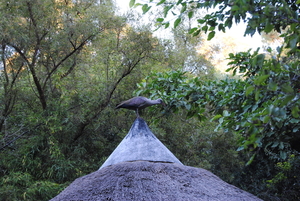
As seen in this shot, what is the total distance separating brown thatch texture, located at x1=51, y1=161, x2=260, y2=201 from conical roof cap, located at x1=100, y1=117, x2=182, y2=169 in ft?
0.57

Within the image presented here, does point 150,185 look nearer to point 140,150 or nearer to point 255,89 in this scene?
point 140,150

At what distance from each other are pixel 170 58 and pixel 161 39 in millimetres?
496

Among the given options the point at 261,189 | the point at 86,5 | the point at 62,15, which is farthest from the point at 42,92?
the point at 261,189

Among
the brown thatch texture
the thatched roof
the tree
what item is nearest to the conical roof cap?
the thatched roof

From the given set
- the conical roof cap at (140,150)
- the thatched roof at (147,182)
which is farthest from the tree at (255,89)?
the thatched roof at (147,182)

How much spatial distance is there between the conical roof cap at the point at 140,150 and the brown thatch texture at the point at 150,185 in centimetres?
17

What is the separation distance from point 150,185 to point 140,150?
64 cm

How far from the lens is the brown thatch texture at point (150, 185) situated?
111 inches

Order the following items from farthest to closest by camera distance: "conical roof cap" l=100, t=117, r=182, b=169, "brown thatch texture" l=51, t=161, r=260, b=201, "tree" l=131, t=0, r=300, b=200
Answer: "conical roof cap" l=100, t=117, r=182, b=169 < "brown thatch texture" l=51, t=161, r=260, b=201 < "tree" l=131, t=0, r=300, b=200

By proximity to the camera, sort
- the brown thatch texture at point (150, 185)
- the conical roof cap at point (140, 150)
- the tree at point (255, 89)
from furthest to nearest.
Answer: the conical roof cap at point (140, 150), the brown thatch texture at point (150, 185), the tree at point (255, 89)

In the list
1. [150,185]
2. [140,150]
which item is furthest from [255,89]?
[140,150]

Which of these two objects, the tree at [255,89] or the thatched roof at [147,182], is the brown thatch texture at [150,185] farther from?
the tree at [255,89]

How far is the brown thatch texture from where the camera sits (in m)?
2.81

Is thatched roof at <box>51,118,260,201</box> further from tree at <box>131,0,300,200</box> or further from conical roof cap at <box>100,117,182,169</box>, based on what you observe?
tree at <box>131,0,300,200</box>
